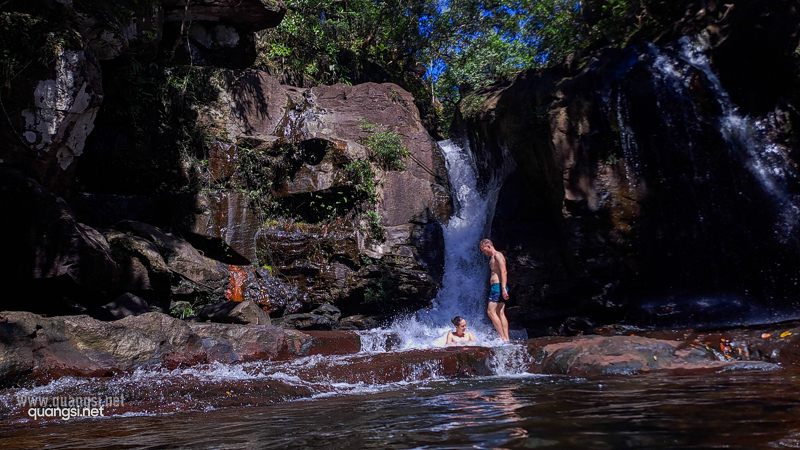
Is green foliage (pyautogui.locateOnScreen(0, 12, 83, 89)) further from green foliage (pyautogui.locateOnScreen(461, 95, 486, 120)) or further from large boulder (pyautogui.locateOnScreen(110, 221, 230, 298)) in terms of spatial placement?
green foliage (pyautogui.locateOnScreen(461, 95, 486, 120))

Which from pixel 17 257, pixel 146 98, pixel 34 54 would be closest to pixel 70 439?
pixel 17 257

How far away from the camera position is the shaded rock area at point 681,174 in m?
8.21

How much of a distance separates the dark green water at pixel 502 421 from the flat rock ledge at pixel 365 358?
3.69 ft

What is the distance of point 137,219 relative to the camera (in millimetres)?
9852

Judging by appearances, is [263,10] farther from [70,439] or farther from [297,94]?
[70,439]

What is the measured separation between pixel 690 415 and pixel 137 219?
33.4 ft

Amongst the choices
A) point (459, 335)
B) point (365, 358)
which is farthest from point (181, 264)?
point (459, 335)

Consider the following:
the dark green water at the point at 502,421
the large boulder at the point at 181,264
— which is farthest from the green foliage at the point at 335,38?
the dark green water at the point at 502,421

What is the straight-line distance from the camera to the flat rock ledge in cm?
477

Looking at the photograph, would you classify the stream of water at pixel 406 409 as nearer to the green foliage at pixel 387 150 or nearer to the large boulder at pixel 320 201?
the large boulder at pixel 320 201

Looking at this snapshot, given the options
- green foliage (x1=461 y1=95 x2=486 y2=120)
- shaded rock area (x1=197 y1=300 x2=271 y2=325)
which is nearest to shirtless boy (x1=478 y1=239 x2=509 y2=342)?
shaded rock area (x1=197 y1=300 x2=271 y2=325)

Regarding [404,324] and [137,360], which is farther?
[404,324]

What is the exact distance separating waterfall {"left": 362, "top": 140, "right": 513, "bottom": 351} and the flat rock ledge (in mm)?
2984

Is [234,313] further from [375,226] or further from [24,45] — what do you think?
[24,45]
